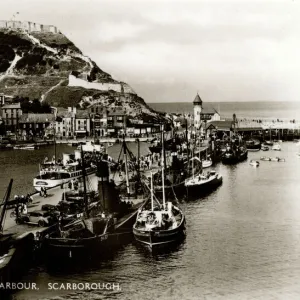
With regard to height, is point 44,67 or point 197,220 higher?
point 44,67

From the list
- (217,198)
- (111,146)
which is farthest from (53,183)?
(111,146)

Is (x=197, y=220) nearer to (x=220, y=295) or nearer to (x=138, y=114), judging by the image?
(x=220, y=295)

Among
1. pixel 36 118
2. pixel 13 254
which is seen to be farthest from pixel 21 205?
pixel 36 118

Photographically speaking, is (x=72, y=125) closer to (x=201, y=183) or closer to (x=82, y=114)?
(x=82, y=114)

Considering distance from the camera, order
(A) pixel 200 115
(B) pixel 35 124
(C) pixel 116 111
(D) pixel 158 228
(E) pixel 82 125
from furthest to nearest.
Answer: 1. (C) pixel 116 111
2. (A) pixel 200 115
3. (E) pixel 82 125
4. (B) pixel 35 124
5. (D) pixel 158 228

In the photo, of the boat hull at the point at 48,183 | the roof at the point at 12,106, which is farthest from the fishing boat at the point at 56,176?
the roof at the point at 12,106

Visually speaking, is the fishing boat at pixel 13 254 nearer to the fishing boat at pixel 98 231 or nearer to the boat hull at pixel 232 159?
the fishing boat at pixel 98 231
